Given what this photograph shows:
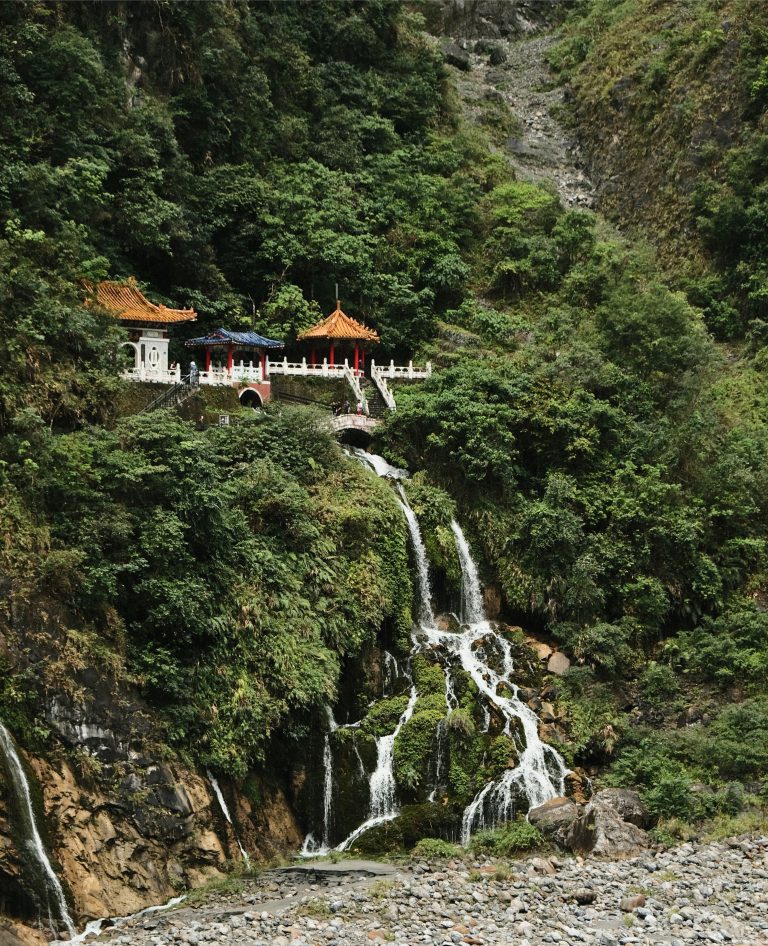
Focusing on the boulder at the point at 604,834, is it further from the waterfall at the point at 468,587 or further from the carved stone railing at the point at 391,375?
the carved stone railing at the point at 391,375

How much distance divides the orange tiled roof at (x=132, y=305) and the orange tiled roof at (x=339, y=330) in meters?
4.91

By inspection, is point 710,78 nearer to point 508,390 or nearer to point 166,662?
point 508,390

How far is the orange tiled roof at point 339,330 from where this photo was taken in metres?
36.8

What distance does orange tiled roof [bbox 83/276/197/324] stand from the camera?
3216 centimetres

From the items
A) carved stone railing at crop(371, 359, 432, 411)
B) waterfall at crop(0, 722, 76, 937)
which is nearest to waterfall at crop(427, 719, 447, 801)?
waterfall at crop(0, 722, 76, 937)

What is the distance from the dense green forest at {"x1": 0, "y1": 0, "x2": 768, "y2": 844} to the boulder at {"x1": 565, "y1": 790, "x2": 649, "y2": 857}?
1474mm

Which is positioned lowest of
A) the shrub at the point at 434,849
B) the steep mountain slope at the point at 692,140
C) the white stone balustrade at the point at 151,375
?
the shrub at the point at 434,849

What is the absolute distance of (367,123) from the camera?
47.2m

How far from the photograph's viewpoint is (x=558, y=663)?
29.6 metres

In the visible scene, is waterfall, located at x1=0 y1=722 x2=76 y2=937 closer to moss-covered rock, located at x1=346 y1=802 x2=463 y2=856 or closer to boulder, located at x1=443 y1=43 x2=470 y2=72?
moss-covered rock, located at x1=346 y1=802 x2=463 y2=856

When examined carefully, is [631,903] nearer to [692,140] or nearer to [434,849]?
[434,849]

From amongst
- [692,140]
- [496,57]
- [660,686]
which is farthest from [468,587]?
[496,57]

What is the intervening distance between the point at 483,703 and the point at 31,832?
37.6 ft

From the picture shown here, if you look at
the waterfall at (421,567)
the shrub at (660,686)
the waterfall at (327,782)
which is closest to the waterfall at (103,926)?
the waterfall at (327,782)
